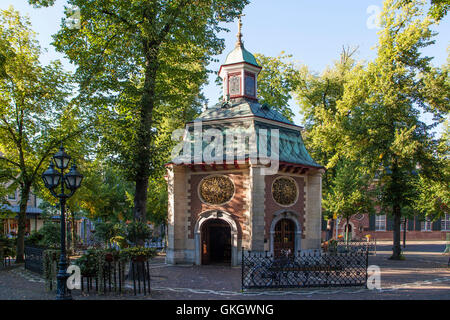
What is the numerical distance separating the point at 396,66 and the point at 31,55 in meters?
24.0

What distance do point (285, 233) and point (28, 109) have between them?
16551 mm

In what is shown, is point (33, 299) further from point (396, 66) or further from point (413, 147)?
point (396, 66)

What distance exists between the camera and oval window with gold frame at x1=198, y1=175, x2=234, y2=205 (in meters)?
22.5

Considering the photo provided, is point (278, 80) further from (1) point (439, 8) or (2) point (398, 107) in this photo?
(1) point (439, 8)

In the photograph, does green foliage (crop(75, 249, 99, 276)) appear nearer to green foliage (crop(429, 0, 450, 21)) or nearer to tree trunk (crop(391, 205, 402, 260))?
green foliage (crop(429, 0, 450, 21))

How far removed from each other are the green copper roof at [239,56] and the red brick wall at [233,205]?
29.0 feet

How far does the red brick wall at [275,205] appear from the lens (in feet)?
72.5

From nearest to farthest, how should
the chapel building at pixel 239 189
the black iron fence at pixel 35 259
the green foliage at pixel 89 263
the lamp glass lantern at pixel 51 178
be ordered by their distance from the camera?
the lamp glass lantern at pixel 51 178 < the green foliage at pixel 89 263 < the black iron fence at pixel 35 259 < the chapel building at pixel 239 189

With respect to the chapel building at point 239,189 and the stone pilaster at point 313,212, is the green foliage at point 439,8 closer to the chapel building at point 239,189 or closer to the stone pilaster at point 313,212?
the chapel building at point 239,189

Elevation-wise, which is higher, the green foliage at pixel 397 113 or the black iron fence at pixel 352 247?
the green foliage at pixel 397 113

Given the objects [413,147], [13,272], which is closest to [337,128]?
[413,147]

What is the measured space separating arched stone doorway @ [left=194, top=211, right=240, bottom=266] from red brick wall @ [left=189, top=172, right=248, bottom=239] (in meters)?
0.27

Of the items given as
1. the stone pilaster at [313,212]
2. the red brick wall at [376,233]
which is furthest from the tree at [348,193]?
the red brick wall at [376,233]
